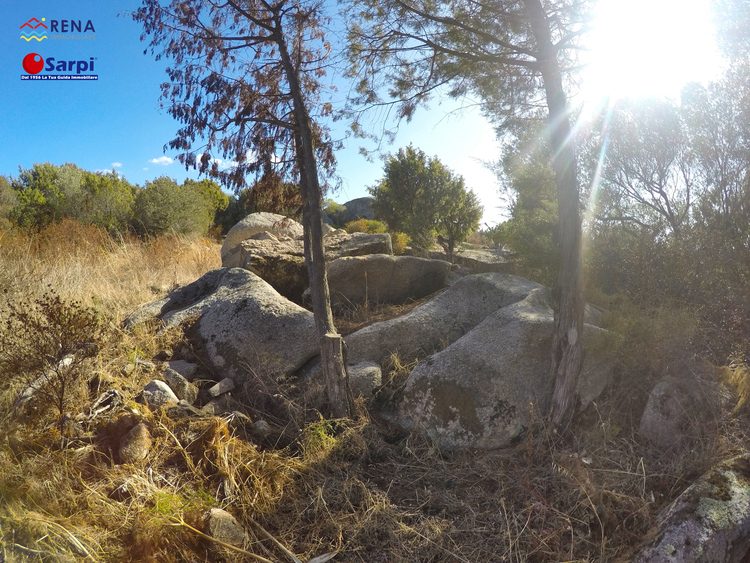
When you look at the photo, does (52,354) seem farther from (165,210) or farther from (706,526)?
(165,210)

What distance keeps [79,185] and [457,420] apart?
16.6m

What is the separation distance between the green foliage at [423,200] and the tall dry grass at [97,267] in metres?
4.94

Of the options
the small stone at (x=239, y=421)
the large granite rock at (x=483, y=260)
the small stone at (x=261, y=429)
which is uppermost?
the large granite rock at (x=483, y=260)

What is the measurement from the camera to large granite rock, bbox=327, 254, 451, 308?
6.20 meters

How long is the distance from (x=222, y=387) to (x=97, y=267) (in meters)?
4.59

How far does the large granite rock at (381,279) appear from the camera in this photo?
6203 mm

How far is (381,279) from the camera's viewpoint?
6.32 m

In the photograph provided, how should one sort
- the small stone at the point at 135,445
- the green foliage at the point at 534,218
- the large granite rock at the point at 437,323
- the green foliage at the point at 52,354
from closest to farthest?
1. the small stone at the point at 135,445
2. the green foliage at the point at 52,354
3. the large granite rock at the point at 437,323
4. the green foliage at the point at 534,218

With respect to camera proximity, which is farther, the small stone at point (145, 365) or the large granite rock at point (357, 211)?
the large granite rock at point (357, 211)

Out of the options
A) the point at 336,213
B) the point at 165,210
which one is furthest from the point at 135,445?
the point at 336,213

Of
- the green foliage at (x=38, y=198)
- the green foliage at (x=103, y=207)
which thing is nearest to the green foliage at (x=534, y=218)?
the green foliage at (x=103, y=207)

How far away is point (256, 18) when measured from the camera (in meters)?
4.21

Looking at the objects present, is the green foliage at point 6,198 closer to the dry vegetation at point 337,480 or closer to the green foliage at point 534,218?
the dry vegetation at point 337,480

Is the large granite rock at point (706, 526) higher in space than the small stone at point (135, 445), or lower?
lower
